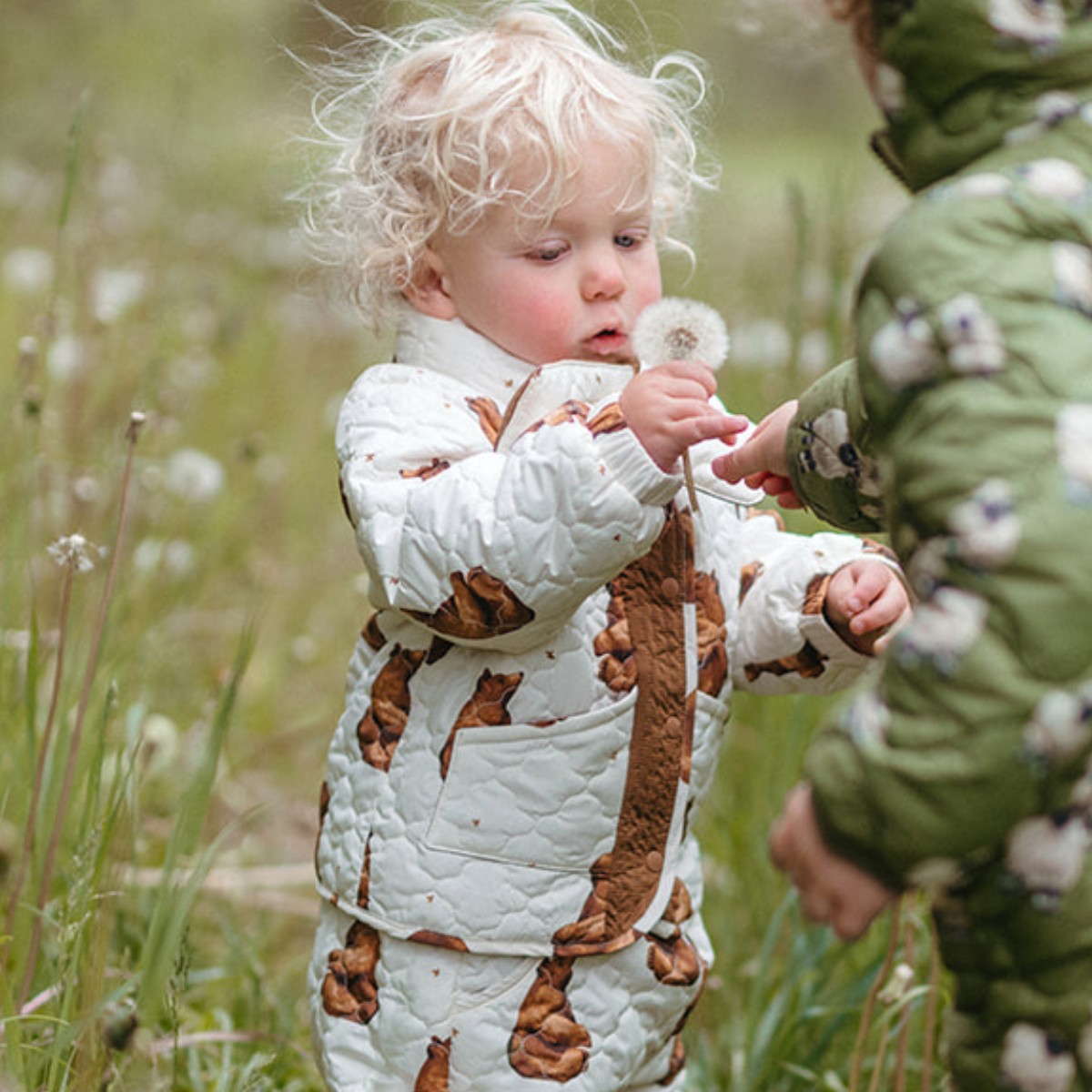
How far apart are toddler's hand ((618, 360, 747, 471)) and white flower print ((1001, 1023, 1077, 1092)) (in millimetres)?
476

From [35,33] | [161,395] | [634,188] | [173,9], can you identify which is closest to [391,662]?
[634,188]

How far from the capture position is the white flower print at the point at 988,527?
91 centimetres

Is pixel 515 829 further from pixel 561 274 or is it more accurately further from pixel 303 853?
pixel 303 853

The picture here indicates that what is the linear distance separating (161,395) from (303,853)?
0.77 metres

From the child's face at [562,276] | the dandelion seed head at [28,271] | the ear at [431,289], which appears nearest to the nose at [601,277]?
the child's face at [562,276]

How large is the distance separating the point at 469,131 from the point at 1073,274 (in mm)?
695

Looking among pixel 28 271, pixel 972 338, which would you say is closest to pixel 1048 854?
pixel 972 338

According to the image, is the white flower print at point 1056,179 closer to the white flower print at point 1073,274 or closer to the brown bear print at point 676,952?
the white flower print at point 1073,274

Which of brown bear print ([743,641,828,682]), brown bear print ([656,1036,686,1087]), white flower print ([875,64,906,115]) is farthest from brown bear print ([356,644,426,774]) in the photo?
white flower print ([875,64,906,115])

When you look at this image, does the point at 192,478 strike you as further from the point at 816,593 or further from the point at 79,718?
the point at 816,593

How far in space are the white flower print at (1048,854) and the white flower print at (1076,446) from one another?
0.20 metres

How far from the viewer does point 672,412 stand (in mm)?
1273

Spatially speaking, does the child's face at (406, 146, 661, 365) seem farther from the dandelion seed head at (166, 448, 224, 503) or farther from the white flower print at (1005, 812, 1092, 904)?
the dandelion seed head at (166, 448, 224, 503)

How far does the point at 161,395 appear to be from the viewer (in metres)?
2.71
